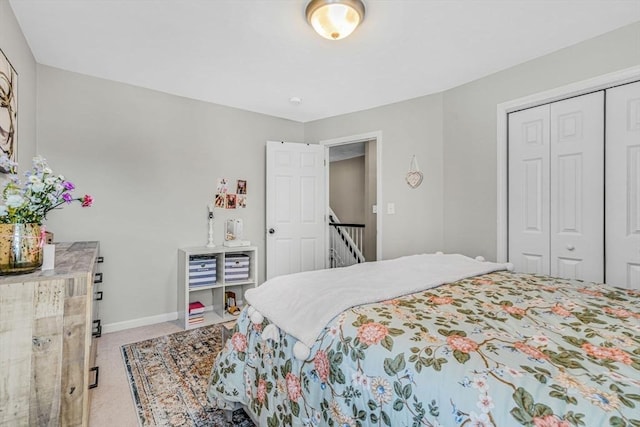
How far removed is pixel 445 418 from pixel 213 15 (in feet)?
7.60

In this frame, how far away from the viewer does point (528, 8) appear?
1891mm

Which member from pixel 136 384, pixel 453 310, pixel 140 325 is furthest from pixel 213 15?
pixel 140 325

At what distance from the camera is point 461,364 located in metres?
0.82

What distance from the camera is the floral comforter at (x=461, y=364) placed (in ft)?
2.29

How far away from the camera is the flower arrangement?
119cm

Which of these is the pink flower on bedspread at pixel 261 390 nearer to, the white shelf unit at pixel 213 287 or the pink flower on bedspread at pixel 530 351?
the pink flower on bedspread at pixel 530 351

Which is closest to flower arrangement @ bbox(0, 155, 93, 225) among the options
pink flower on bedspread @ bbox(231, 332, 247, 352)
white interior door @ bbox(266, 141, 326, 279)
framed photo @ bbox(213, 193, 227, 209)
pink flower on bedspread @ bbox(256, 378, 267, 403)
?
pink flower on bedspread @ bbox(231, 332, 247, 352)

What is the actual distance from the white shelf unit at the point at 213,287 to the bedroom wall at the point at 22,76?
145cm

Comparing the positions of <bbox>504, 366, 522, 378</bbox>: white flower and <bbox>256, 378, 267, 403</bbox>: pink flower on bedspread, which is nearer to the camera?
<bbox>504, 366, 522, 378</bbox>: white flower

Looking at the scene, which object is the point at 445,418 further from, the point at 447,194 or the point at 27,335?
the point at 447,194

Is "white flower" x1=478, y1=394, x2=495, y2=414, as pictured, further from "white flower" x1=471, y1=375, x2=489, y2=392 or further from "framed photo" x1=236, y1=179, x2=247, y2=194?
"framed photo" x1=236, y1=179, x2=247, y2=194

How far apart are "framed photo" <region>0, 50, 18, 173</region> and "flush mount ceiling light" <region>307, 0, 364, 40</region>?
174cm

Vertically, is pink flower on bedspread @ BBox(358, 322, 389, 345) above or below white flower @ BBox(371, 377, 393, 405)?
above

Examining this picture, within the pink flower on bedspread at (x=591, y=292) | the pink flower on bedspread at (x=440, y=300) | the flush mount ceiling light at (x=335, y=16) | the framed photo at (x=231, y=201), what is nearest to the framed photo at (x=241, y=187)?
the framed photo at (x=231, y=201)
